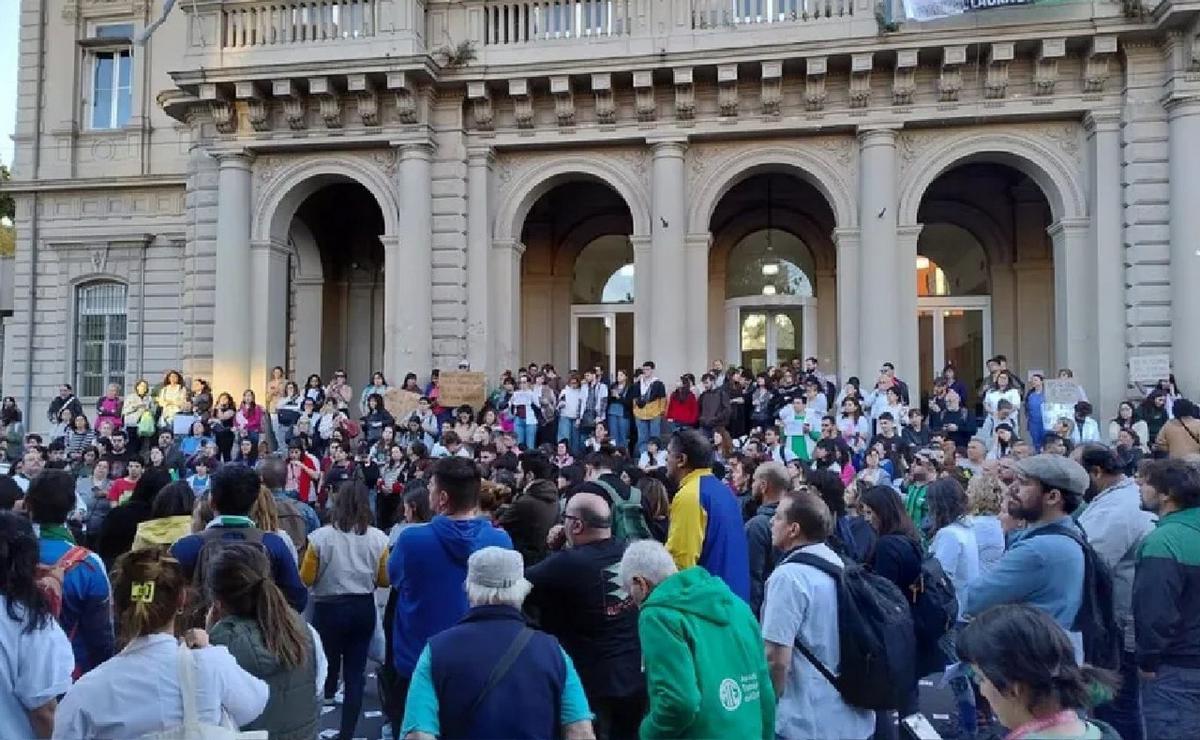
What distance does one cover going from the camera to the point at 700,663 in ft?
11.9

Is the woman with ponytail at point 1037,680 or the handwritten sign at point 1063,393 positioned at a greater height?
the handwritten sign at point 1063,393

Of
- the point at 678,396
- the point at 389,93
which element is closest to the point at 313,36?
the point at 389,93

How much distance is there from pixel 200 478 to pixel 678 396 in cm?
755

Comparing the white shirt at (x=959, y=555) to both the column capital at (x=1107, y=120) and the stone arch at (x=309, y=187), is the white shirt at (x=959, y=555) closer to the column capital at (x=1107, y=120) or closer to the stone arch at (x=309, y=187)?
the column capital at (x=1107, y=120)

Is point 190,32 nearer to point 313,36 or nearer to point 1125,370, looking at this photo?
point 313,36

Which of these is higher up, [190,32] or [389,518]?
[190,32]

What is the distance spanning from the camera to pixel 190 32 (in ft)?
63.8

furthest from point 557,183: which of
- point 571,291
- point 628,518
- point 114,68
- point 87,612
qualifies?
point 87,612

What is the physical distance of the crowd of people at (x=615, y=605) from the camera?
334cm

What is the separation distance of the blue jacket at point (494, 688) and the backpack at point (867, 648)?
4.26ft

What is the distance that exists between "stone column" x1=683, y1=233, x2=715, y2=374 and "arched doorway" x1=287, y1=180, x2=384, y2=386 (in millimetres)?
8072

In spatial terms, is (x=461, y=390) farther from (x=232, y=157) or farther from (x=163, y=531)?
(x=163, y=531)

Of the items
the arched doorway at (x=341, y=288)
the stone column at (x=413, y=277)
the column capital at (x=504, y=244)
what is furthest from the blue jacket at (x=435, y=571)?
the arched doorway at (x=341, y=288)

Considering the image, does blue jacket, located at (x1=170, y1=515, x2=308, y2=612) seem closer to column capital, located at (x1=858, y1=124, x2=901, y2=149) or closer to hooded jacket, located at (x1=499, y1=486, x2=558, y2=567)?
hooded jacket, located at (x1=499, y1=486, x2=558, y2=567)
